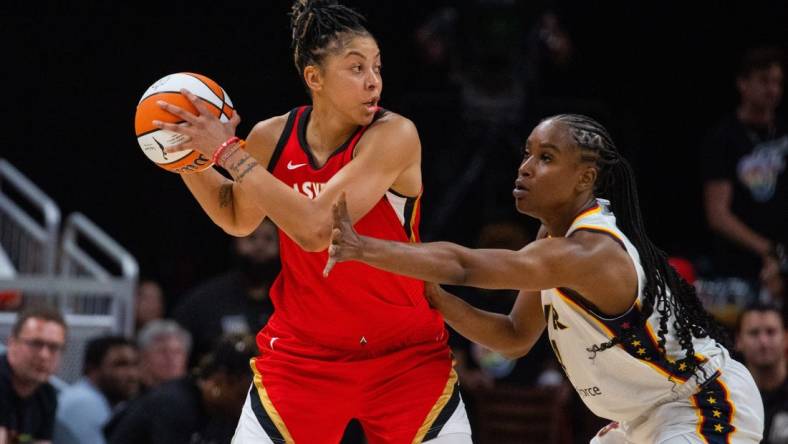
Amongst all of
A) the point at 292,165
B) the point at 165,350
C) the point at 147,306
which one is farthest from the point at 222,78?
the point at 292,165

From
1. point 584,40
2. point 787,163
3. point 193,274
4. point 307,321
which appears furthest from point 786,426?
point 193,274

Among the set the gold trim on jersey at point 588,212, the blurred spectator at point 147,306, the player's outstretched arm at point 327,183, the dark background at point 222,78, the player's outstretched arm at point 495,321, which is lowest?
the player's outstretched arm at point 495,321

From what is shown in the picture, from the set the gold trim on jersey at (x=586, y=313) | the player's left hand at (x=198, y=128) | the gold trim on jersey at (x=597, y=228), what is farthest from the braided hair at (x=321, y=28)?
the gold trim on jersey at (x=586, y=313)

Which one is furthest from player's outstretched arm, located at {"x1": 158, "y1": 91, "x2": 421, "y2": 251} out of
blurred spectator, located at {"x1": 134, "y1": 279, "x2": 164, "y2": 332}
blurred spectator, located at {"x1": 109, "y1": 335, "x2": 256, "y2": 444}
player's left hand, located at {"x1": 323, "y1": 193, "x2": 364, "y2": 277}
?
blurred spectator, located at {"x1": 134, "y1": 279, "x2": 164, "y2": 332}

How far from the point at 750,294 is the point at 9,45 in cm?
666

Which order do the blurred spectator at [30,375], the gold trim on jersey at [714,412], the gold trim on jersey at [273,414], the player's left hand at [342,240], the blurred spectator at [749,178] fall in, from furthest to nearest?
the blurred spectator at [749,178], the blurred spectator at [30,375], the gold trim on jersey at [273,414], the gold trim on jersey at [714,412], the player's left hand at [342,240]

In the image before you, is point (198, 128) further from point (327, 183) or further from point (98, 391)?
point (98, 391)

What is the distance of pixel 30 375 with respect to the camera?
22.6 feet

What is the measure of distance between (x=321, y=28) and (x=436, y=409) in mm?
1441

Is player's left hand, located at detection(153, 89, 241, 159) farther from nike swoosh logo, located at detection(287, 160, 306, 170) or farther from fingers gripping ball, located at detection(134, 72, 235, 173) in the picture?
nike swoosh logo, located at detection(287, 160, 306, 170)

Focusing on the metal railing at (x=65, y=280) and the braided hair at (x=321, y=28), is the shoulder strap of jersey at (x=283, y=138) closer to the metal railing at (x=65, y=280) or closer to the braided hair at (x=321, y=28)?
the braided hair at (x=321, y=28)

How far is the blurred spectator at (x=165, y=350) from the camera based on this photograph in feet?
28.0

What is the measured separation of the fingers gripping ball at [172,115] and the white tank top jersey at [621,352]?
1.32 metres

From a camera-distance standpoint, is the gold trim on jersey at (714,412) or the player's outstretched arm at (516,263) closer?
the player's outstretched arm at (516,263)
